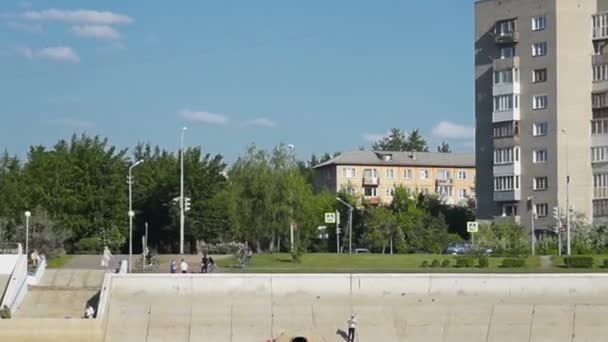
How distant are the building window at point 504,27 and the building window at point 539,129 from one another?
354 inches

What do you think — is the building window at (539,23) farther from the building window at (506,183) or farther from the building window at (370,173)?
the building window at (370,173)

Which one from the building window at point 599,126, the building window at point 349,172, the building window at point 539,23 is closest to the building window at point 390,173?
the building window at point 349,172

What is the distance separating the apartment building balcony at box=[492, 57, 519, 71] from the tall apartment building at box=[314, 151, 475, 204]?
177ft

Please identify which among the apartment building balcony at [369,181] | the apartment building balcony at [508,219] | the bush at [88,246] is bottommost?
the bush at [88,246]

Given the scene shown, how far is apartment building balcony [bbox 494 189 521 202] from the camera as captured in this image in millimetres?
113375

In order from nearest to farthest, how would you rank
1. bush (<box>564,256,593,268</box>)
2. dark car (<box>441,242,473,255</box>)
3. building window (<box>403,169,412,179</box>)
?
bush (<box>564,256,593,268</box>) < dark car (<box>441,242,473,255</box>) < building window (<box>403,169,412,179</box>)

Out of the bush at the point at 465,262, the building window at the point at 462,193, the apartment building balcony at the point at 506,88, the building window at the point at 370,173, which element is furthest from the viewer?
the building window at the point at 462,193

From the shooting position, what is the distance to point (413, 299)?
55.3 metres

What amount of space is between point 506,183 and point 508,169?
1327mm

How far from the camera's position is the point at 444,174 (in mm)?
178875

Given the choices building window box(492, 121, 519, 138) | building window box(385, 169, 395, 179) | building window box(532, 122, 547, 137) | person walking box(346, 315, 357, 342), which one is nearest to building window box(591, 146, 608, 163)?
building window box(532, 122, 547, 137)

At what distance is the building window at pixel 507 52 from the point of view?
114 meters

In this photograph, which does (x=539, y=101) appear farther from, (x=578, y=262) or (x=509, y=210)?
(x=578, y=262)

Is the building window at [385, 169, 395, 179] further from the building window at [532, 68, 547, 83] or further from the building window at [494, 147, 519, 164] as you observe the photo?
the building window at [532, 68, 547, 83]
